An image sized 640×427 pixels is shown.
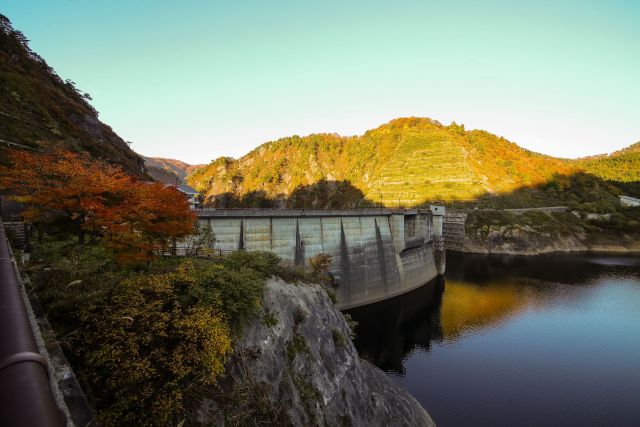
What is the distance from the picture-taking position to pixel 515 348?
34750mm

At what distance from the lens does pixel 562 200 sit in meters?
115

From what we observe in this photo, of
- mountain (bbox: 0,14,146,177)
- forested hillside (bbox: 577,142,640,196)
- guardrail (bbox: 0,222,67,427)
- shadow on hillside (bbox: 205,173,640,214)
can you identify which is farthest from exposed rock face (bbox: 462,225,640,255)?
guardrail (bbox: 0,222,67,427)

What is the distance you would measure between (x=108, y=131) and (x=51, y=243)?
Result: 58.0 m

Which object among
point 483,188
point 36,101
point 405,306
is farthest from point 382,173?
point 36,101

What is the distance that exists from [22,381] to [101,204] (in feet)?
53.1

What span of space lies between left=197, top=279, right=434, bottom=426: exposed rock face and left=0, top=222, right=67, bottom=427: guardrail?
7.74 meters

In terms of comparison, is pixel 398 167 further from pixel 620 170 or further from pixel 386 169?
pixel 620 170

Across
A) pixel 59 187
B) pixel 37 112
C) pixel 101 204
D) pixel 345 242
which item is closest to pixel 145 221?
pixel 101 204

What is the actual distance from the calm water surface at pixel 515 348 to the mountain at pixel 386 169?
57681 mm

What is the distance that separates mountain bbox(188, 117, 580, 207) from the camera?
11400cm

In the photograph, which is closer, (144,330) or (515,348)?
(144,330)

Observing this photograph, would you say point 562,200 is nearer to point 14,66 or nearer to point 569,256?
point 569,256

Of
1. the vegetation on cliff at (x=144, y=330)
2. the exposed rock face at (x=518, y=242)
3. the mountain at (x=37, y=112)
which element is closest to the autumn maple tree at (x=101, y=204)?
the vegetation on cliff at (x=144, y=330)

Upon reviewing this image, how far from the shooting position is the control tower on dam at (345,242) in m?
35.2
